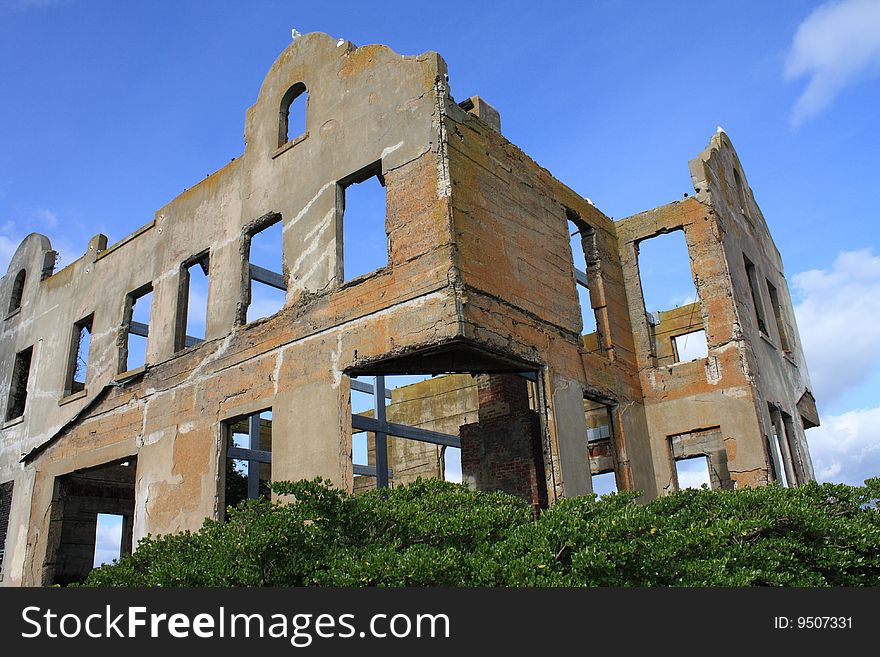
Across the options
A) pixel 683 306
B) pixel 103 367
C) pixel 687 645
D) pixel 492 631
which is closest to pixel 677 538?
pixel 687 645

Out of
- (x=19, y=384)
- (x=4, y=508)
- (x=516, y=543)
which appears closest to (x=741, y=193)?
(x=516, y=543)

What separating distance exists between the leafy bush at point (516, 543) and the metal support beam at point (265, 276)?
22.9 feet

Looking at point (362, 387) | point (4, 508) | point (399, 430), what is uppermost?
point (362, 387)

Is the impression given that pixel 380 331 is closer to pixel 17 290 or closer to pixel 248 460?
pixel 248 460

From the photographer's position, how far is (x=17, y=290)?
18609 mm

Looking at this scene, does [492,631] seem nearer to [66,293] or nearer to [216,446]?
[216,446]

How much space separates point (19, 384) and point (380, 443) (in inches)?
343

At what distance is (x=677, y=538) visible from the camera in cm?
673

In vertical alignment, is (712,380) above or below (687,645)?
above

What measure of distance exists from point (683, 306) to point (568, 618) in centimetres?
1658

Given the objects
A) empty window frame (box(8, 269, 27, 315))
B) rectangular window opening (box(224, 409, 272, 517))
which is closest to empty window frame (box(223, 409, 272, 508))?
rectangular window opening (box(224, 409, 272, 517))

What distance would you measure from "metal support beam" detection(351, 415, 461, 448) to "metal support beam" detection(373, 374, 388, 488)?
0.10 metres

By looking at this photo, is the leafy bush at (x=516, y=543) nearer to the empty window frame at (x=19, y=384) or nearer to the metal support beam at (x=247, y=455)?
the metal support beam at (x=247, y=455)

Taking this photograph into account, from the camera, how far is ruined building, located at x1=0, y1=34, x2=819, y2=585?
1041 cm
